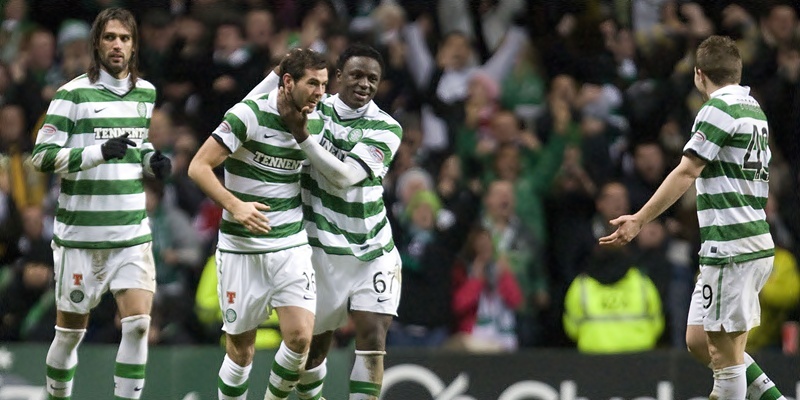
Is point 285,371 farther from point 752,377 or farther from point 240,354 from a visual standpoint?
point 752,377

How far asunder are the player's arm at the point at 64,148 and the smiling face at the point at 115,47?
0.96ft

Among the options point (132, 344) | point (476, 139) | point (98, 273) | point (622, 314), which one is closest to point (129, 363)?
point (132, 344)

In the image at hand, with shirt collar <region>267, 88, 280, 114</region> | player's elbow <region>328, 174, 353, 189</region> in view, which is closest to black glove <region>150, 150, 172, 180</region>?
shirt collar <region>267, 88, 280, 114</region>

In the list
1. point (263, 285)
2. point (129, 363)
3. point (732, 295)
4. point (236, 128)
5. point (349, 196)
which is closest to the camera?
point (732, 295)

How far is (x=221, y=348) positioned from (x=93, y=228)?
209cm

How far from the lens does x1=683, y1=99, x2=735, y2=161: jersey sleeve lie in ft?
24.3

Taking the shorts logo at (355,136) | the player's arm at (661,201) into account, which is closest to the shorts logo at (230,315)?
the shorts logo at (355,136)

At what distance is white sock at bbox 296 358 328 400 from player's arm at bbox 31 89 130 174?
169 cm

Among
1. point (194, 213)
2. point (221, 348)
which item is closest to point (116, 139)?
point (221, 348)

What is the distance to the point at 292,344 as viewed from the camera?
7832 millimetres

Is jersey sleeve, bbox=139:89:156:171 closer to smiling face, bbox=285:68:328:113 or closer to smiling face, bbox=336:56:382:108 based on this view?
smiling face, bbox=285:68:328:113

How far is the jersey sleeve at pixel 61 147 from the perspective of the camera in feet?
25.7

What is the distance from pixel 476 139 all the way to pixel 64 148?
437cm

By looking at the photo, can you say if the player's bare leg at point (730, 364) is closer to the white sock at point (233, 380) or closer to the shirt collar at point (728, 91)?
the shirt collar at point (728, 91)
